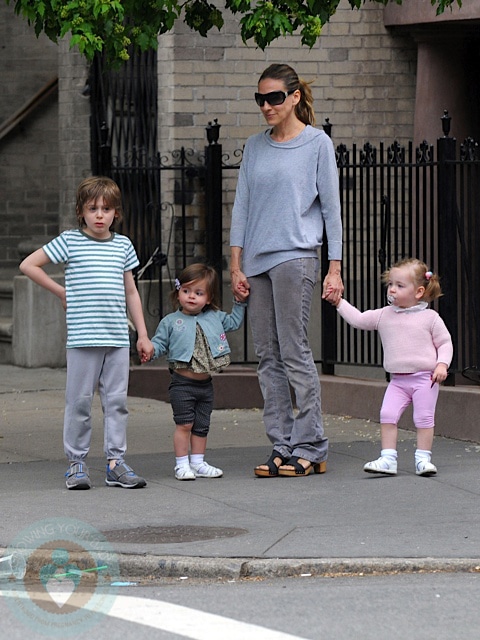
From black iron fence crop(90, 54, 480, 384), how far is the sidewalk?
48.1 inches

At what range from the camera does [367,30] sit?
12930mm

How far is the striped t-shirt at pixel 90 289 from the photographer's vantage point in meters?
7.00

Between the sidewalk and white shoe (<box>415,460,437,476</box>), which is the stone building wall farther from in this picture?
white shoe (<box>415,460,437,476</box>)

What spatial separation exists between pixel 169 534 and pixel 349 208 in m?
5.37

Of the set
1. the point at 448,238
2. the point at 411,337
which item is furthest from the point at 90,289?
the point at 448,238

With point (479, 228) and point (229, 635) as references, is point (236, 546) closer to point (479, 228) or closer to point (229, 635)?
point (229, 635)

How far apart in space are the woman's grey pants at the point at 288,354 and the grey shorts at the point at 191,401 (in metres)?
0.32

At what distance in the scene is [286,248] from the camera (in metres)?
7.22

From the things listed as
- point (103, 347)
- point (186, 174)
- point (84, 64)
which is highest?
point (84, 64)

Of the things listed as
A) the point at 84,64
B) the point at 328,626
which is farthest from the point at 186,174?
the point at 328,626

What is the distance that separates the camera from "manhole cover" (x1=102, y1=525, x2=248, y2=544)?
5930 millimetres

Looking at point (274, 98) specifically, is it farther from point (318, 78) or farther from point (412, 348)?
point (318, 78)

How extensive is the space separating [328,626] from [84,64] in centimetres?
953

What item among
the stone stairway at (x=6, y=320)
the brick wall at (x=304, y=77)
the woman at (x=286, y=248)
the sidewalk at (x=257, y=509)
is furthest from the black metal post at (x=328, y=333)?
the stone stairway at (x=6, y=320)
